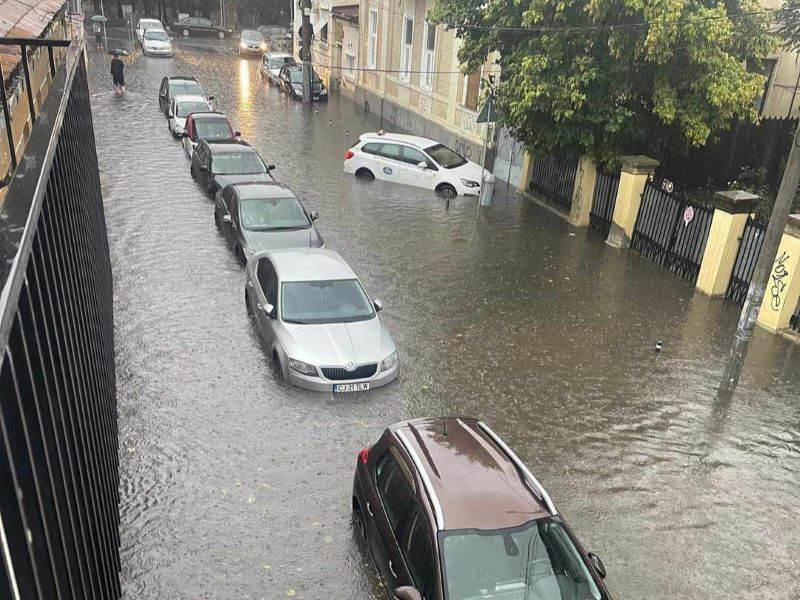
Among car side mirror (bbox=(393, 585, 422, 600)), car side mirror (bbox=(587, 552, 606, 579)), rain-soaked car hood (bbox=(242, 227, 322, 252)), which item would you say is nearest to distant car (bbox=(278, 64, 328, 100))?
rain-soaked car hood (bbox=(242, 227, 322, 252))

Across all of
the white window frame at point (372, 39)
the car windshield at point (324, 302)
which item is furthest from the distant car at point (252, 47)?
the car windshield at point (324, 302)

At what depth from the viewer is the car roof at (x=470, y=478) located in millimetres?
5703

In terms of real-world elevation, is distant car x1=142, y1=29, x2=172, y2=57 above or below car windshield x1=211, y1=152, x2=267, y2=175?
above

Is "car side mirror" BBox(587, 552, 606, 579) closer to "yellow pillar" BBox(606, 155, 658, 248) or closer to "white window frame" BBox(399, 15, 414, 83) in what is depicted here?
"yellow pillar" BBox(606, 155, 658, 248)

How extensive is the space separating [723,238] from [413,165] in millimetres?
9308

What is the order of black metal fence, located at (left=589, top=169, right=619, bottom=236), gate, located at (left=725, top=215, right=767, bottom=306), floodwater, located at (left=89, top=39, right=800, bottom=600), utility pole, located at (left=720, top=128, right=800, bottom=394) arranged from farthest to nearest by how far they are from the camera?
black metal fence, located at (left=589, top=169, right=619, bottom=236), gate, located at (left=725, top=215, right=767, bottom=306), utility pole, located at (left=720, top=128, right=800, bottom=394), floodwater, located at (left=89, top=39, right=800, bottom=600)

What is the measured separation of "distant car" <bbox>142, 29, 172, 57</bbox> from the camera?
40.3 metres

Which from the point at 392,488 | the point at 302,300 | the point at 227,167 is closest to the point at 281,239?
the point at 302,300

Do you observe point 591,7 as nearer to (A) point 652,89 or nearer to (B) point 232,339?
(A) point 652,89

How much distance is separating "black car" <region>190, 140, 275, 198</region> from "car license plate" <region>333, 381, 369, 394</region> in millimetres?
8885

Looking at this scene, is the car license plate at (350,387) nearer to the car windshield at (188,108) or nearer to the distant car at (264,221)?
the distant car at (264,221)

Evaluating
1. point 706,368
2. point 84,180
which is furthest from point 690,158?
point 84,180

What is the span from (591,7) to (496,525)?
1162 cm

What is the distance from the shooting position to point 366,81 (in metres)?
33.1
